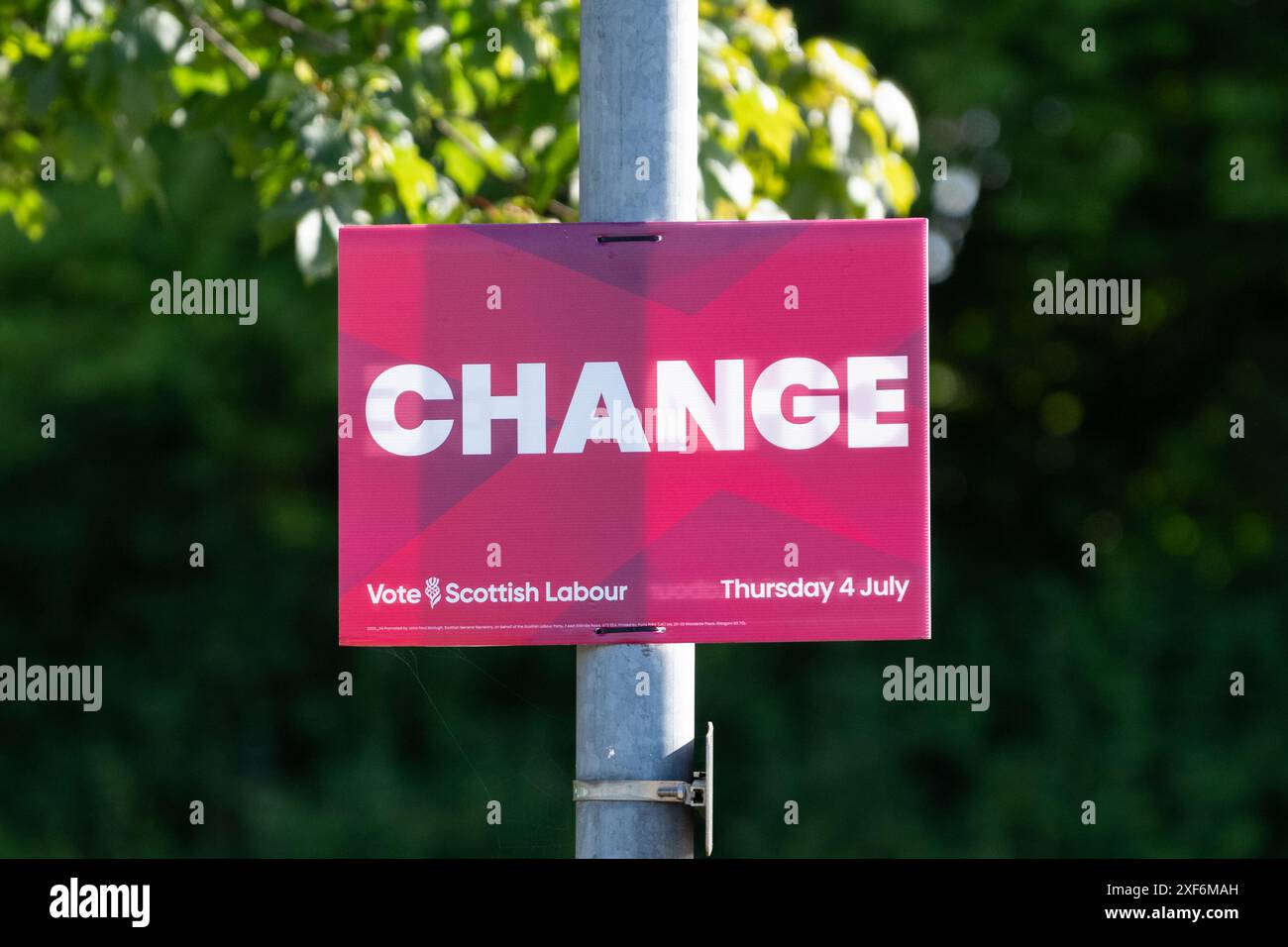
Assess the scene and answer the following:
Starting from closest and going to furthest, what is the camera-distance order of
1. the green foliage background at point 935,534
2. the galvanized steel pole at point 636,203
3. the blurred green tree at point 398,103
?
1. the galvanized steel pole at point 636,203
2. the blurred green tree at point 398,103
3. the green foliage background at point 935,534

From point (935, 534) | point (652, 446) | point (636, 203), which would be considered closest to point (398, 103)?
point (636, 203)

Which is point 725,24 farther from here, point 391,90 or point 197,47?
point 197,47

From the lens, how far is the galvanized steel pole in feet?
8.44

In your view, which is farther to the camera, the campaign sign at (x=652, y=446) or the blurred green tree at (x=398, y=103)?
the blurred green tree at (x=398, y=103)

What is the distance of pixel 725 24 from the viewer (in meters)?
5.36

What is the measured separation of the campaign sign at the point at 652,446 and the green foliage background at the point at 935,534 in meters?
7.42

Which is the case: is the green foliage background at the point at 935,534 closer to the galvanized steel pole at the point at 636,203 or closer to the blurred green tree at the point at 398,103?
the blurred green tree at the point at 398,103

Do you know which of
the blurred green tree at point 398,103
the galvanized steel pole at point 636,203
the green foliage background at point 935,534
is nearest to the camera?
the galvanized steel pole at point 636,203

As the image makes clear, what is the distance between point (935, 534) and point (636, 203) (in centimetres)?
1026

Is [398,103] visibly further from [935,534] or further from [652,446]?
[935,534]

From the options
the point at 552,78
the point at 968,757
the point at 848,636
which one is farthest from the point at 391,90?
the point at 968,757

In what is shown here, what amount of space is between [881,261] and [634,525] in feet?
1.97

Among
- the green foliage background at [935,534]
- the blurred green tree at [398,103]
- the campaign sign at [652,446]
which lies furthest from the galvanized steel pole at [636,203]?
the green foliage background at [935,534]

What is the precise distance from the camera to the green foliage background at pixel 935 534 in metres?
11.1
